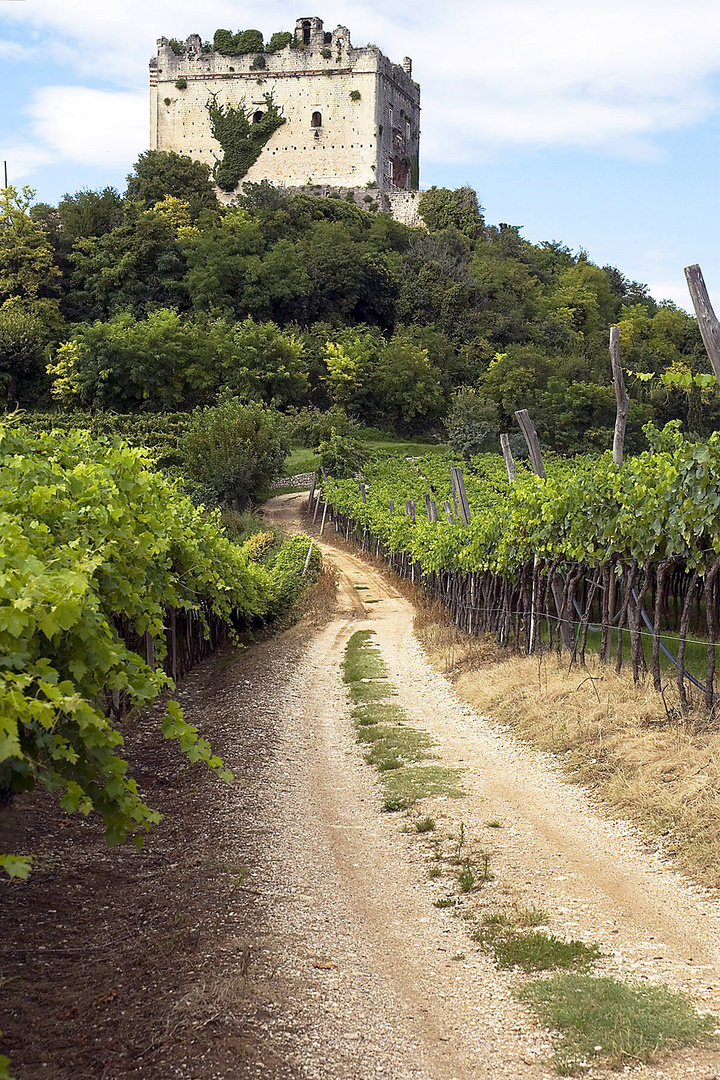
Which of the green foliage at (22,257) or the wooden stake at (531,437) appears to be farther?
the green foliage at (22,257)

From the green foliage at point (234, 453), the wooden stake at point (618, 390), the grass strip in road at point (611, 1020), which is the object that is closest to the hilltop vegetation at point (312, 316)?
the green foliage at point (234, 453)

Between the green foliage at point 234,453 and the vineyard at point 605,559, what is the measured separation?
1581 centimetres

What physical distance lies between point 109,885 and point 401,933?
204cm

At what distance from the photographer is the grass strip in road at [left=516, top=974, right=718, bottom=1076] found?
14.7 ft

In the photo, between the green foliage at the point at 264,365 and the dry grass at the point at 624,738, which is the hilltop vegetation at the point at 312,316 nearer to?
the green foliage at the point at 264,365

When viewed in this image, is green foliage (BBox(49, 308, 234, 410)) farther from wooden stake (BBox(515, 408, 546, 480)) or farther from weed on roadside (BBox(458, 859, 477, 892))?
weed on roadside (BBox(458, 859, 477, 892))

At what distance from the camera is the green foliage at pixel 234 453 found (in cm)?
3709

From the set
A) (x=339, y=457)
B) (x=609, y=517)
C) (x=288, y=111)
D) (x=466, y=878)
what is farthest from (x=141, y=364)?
(x=466, y=878)

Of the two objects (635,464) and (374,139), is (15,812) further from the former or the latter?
(374,139)

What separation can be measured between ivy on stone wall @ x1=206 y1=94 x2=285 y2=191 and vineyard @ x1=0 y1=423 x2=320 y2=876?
6391 cm

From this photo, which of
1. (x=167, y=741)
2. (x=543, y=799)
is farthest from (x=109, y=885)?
(x=167, y=741)

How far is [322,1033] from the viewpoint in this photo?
473 cm

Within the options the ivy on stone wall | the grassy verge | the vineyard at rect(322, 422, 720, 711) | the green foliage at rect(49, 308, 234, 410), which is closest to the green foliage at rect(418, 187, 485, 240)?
the ivy on stone wall

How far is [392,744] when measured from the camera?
10.7 meters
